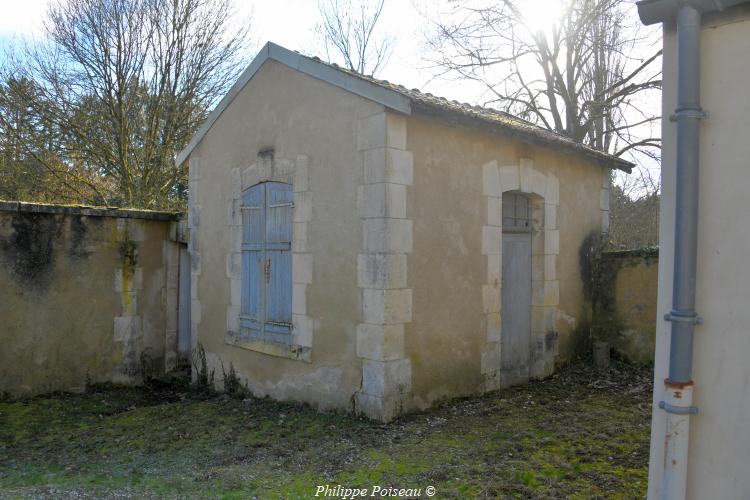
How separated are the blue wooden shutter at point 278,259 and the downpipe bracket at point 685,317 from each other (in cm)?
444

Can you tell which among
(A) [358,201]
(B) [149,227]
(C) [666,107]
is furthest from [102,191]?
(C) [666,107]

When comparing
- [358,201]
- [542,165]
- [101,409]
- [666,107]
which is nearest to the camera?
[666,107]

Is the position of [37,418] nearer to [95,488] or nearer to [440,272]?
[95,488]

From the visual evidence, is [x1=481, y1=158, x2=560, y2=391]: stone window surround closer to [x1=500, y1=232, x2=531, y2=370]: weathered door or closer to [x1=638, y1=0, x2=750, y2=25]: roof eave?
[x1=500, y1=232, x2=531, y2=370]: weathered door

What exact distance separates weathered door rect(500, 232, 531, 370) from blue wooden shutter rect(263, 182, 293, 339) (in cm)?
261

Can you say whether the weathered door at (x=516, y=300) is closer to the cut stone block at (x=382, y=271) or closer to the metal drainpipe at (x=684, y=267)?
the cut stone block at (x=382, y=271)

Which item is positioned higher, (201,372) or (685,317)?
(685,317)

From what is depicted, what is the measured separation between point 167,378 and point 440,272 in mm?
4584

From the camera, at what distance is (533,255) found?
773 cm

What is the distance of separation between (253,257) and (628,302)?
203 inches

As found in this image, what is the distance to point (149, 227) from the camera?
836 centimetres

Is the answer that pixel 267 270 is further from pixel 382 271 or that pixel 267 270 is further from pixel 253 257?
pixel 382 271

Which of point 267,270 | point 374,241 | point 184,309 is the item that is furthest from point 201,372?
point 374,241

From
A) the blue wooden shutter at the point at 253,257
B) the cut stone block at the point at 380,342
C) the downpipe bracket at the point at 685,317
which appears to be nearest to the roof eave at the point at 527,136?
the cut stone block at the point at 380,342
